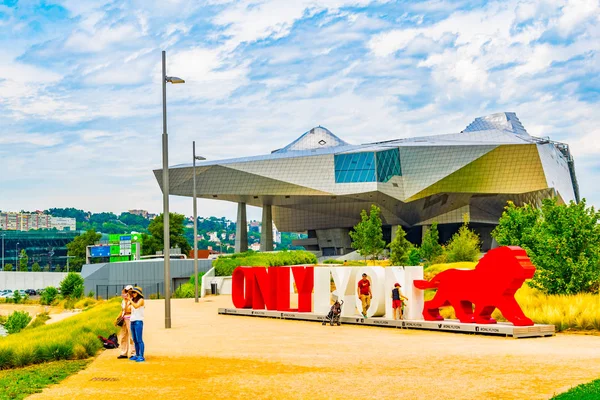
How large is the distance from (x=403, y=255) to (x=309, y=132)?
42935 mm

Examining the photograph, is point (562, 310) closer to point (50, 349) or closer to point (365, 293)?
point (365, 293)

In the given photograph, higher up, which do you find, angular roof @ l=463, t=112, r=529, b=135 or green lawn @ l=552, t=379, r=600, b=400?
angular roof @ l=463, t=112, r=529, b=135

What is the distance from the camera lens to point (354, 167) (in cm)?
8238

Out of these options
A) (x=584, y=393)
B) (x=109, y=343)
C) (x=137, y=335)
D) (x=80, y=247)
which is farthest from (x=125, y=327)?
(x=80, y=247)

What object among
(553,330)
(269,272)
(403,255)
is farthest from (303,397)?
(403,255)

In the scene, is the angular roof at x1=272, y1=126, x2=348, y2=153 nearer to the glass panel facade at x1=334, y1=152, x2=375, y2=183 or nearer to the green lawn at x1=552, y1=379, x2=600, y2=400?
the glass panel facade at x1=334, y1=152, x2=375, y2=183

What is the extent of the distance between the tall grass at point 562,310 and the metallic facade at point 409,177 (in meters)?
50.0

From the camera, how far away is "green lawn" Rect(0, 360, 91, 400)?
1223 centimetres

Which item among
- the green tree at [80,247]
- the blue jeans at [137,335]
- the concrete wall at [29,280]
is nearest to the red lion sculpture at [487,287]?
the blue jeans at [137,335]

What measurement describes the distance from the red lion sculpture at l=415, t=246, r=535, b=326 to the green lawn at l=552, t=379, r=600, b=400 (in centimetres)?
1098

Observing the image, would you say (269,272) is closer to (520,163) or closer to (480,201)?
(520,163)

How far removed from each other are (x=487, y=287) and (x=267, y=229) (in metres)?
76.1

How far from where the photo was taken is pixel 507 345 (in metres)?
18.7

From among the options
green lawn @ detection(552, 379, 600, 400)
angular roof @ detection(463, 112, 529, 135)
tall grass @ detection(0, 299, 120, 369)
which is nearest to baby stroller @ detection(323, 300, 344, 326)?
tall grass @ detection(0, 299, 120, 369)
